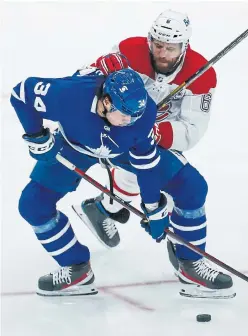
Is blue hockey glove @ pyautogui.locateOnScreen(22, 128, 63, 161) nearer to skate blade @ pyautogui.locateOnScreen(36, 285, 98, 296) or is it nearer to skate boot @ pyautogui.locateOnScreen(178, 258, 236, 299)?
skate blade @ pyautogui.locateOnScreen(36, 285, 98, 296)

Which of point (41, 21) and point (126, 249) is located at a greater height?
point (41, 21)

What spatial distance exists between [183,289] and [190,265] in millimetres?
106

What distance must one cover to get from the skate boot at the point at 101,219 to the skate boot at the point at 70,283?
34cm

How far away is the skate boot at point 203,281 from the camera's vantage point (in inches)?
147

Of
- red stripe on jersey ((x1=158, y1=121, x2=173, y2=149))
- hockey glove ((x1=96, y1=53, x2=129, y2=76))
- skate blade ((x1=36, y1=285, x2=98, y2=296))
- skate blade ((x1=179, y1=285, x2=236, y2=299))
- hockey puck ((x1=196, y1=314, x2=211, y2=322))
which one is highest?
hockey glove ((x1=96, y1=53, x2=129, y2=76))

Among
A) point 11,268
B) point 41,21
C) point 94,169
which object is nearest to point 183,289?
point 11,268

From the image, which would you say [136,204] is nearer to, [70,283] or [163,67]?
[70,283]

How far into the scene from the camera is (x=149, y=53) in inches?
146

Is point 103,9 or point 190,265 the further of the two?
point 103,9

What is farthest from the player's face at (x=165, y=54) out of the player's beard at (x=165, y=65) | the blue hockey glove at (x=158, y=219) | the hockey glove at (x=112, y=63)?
the blue hockey glove at (x=158, y=219)

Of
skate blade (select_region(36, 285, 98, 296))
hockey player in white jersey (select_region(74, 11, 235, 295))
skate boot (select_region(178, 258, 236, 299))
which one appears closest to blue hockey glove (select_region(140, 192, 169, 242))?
hockey player in white jersey (select_region(74, 11, 235, 295))

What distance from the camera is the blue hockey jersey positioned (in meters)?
3.33

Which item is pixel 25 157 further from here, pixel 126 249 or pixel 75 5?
pixel 75 5

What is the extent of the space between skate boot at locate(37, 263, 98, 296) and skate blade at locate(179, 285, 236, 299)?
374 mm
